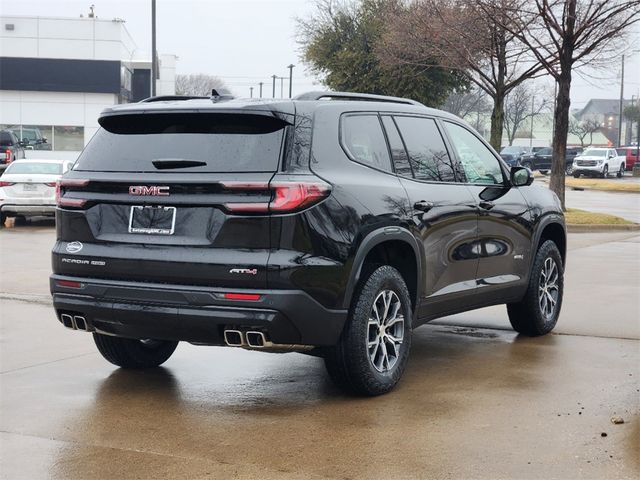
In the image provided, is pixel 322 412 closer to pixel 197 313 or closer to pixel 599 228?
pixel 197 313

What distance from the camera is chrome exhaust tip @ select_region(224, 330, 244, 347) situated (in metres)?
5.61

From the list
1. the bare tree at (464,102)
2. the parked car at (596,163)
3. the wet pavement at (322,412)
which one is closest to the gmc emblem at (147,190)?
the wet pavement at (322,412)

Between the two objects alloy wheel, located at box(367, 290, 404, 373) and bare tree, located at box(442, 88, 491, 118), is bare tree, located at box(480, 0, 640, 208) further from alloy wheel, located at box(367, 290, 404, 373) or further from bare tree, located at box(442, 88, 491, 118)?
bare tree, located at box(442, 88, 491, 118)

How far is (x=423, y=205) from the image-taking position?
6.63m

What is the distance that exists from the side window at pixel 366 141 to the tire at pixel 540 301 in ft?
7.48

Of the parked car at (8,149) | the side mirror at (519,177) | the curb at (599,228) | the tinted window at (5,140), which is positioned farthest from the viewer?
the tinted window at (5,140)

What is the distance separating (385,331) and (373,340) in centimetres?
13

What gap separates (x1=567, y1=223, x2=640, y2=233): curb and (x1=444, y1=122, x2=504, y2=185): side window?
12458 mm

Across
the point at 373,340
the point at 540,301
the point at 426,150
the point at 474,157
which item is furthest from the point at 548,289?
the point at 373,340

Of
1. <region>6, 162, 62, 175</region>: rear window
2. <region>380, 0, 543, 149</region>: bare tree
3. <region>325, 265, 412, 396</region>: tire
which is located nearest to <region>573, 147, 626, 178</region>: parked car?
<region>380, 0, 543, 149</region>: bare tree

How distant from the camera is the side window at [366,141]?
621 cm

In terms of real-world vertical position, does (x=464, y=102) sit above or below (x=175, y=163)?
above

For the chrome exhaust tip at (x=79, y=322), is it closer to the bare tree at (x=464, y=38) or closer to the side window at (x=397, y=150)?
the side window at (x=397, y=150)

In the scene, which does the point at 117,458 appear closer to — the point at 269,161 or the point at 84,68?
the point at 269,161
